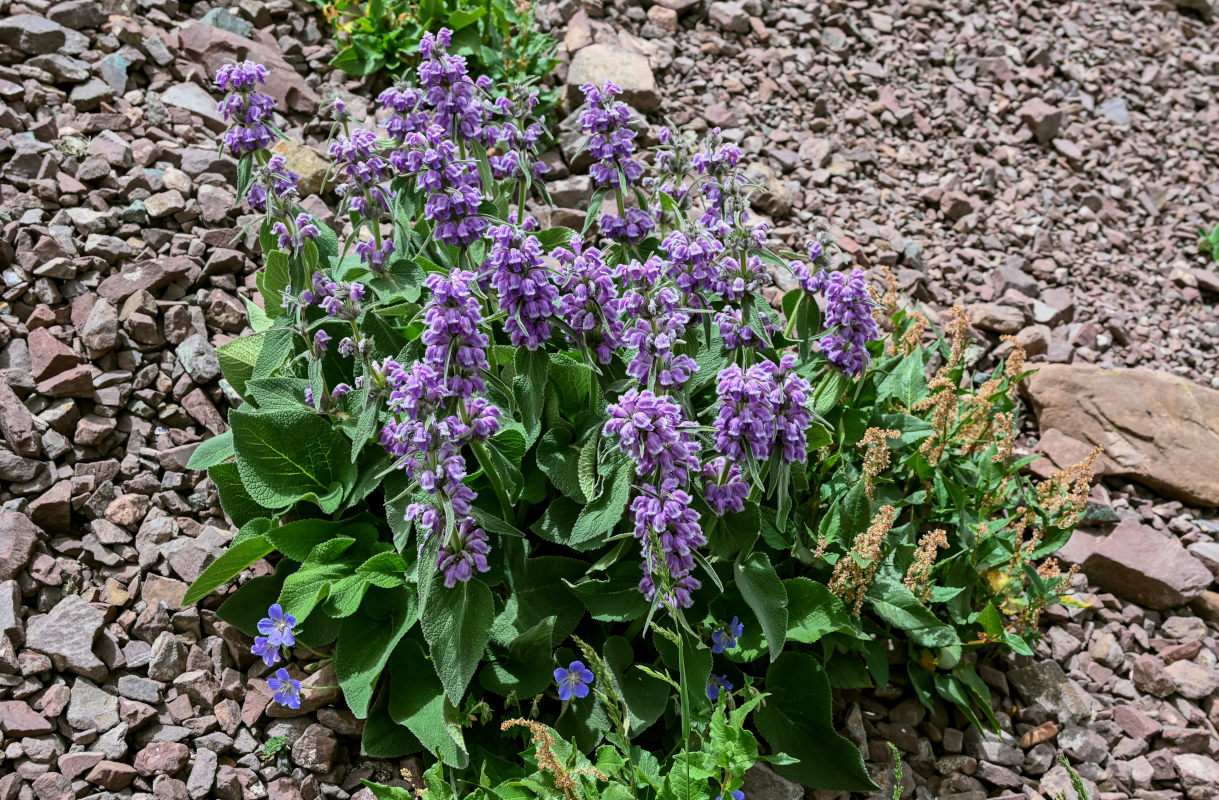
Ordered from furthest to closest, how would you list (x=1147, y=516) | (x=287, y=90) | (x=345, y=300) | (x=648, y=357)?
(x=287, y=90) < (x=1147, y=516) < (x=345, y=300) < (x=648, y=357)

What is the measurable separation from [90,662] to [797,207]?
4008mm

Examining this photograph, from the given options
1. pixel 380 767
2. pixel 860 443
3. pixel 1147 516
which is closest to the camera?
pixel 380 767

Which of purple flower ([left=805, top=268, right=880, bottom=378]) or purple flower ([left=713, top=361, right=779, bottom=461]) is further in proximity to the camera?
purple flower ([left=805, top=268, right=880, bottom=378])

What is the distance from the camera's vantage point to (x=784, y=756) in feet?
11.0

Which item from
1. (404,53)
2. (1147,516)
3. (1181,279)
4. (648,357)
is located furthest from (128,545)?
(1181,279)

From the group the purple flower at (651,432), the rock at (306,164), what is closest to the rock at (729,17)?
the rock at (306,164)

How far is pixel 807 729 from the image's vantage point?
3.47m

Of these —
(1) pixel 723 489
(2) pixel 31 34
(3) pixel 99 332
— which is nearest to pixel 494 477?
(1) pixel 723 489

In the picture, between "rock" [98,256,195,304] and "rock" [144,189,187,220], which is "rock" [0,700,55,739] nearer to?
"rock" [98,256,195,304]

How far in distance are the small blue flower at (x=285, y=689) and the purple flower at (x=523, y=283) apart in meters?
1.33

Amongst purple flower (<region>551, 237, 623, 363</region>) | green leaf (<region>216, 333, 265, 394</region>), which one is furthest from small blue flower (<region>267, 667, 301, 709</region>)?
purple flower (<region>551, 237, 623, 363</region>)

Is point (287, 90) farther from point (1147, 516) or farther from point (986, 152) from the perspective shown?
point (1147, 516)

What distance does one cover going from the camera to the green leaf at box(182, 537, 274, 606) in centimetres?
336

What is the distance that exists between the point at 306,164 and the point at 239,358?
1.46 metres
